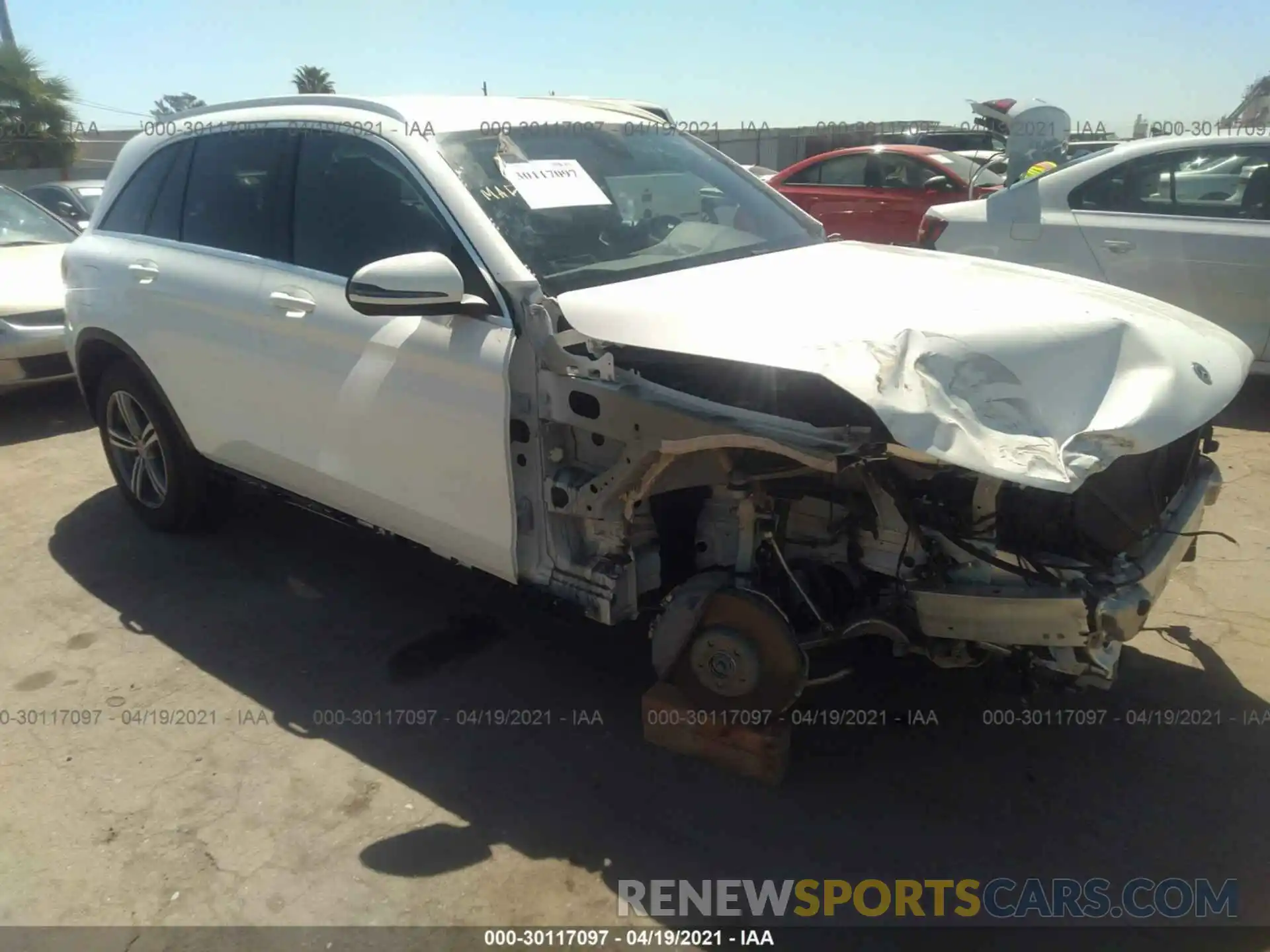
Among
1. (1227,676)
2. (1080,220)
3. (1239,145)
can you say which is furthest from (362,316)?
(1239,145)

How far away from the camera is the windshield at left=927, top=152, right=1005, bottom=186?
9750 mm

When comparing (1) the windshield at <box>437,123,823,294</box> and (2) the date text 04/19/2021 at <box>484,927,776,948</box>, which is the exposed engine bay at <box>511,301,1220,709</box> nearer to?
(1) the windshield at <box>437,123,823,294</box>

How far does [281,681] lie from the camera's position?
347cm

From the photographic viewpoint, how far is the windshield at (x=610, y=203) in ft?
9.90

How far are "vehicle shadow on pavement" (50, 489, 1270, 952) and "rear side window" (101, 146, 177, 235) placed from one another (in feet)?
5.40

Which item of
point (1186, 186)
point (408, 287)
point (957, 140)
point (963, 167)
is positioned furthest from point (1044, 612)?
point (957, 140)

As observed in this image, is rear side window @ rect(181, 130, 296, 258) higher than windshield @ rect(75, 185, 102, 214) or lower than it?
higher

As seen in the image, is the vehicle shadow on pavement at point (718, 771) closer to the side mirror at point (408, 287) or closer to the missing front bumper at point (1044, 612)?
the missing front bumper at point (1044, 612)

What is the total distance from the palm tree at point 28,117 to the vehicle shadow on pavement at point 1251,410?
96.1 feet

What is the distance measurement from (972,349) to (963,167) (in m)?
8.60

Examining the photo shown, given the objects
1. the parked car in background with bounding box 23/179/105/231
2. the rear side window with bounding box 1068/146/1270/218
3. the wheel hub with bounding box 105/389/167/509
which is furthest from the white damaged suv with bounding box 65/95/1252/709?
the parked car in background with bounding box 23/179/105/231

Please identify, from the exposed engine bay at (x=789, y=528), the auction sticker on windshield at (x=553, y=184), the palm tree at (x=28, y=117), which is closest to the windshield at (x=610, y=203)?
the auction sticker on windshield at (x=553, y=184)

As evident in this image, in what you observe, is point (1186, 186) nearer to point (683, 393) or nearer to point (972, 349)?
point (972, 349)

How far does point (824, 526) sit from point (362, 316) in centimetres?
163
